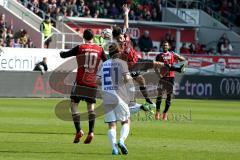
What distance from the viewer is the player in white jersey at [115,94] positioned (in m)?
15.5

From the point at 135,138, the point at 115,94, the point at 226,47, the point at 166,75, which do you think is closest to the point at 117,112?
the point at 115,94

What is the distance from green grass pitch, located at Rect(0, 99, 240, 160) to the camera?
615 inches

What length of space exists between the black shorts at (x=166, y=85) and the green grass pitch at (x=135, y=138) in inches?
37.5

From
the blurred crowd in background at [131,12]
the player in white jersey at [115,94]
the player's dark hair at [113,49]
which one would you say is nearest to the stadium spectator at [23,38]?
the blurred crowd in background at [131,12]

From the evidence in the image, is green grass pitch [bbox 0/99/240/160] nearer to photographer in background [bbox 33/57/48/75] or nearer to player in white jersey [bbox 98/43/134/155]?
player in white jersey [bbox 98/43/134/155]

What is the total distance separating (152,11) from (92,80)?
121 ft

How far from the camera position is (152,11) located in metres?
54.0

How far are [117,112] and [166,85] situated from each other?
11.8 m

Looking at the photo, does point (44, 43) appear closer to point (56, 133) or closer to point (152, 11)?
point (152, 11)

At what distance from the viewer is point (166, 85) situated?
27250mm

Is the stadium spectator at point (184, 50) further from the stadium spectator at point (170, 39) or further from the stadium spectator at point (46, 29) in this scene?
the stadium spectator at point (46, 29)

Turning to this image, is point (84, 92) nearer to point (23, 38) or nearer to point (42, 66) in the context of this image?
point (42, 66)

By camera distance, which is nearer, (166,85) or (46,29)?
(166,85)

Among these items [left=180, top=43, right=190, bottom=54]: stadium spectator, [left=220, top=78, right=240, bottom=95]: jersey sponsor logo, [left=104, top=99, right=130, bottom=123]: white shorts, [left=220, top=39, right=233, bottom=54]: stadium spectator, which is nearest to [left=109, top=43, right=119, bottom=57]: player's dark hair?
[left=104, top=99, right=130, bottom=123]: white shorts
